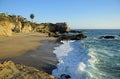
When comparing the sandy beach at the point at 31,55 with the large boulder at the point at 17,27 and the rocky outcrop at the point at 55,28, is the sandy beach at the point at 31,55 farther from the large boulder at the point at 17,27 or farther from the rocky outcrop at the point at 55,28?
the rocky outcrop at the point at 55,28

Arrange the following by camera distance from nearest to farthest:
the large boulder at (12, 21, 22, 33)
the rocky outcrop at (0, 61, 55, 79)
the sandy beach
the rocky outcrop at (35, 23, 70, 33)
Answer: the rocky outcrop at (0, 61, 55, 79) < the sandy beach < the large boulder at (12, 21, 22, 33) < the rocky outcrop at (35, 23, 70, 33)

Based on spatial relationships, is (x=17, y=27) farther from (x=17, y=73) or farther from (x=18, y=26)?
(x=17, y=73)

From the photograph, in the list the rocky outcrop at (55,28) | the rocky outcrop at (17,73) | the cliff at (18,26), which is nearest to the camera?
the rocky outcrop at (17,73)

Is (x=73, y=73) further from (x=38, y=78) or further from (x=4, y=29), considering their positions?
(x=4, y=29)

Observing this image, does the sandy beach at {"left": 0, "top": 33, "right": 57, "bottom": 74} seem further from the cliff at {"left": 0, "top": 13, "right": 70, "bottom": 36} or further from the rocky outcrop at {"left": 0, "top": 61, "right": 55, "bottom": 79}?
the cliff at {"left": 0, "top": 13, "right": 70, "bottom": 36}

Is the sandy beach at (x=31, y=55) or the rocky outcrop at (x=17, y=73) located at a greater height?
the rocky outcrop at (x=17, y=73)

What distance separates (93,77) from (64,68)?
2702 mm

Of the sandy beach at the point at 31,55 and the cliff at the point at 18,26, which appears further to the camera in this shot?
the cliff at the point at 18,26

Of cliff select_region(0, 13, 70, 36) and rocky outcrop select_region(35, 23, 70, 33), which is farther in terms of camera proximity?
rocky outcrop select_region(35, 23, 70, 33)

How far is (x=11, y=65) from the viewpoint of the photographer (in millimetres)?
9258

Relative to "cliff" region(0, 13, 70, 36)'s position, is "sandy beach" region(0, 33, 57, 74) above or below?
below

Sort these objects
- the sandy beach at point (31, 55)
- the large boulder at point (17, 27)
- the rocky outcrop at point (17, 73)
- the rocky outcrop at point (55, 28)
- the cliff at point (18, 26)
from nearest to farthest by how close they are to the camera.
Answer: the rocky outcrop at point (17, 73)
the sandy beach at point (31, 55)
the cliff at point (18, 26)
the large boulder at point (17, 27)
the rocky outcrop at point (55, 28)

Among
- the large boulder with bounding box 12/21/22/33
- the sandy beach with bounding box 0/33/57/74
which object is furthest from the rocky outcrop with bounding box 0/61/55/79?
the large boulder with bounding box 12/21/22/33

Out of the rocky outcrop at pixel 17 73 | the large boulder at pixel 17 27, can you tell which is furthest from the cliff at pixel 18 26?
the rocky outcrop at pixel 17 73
